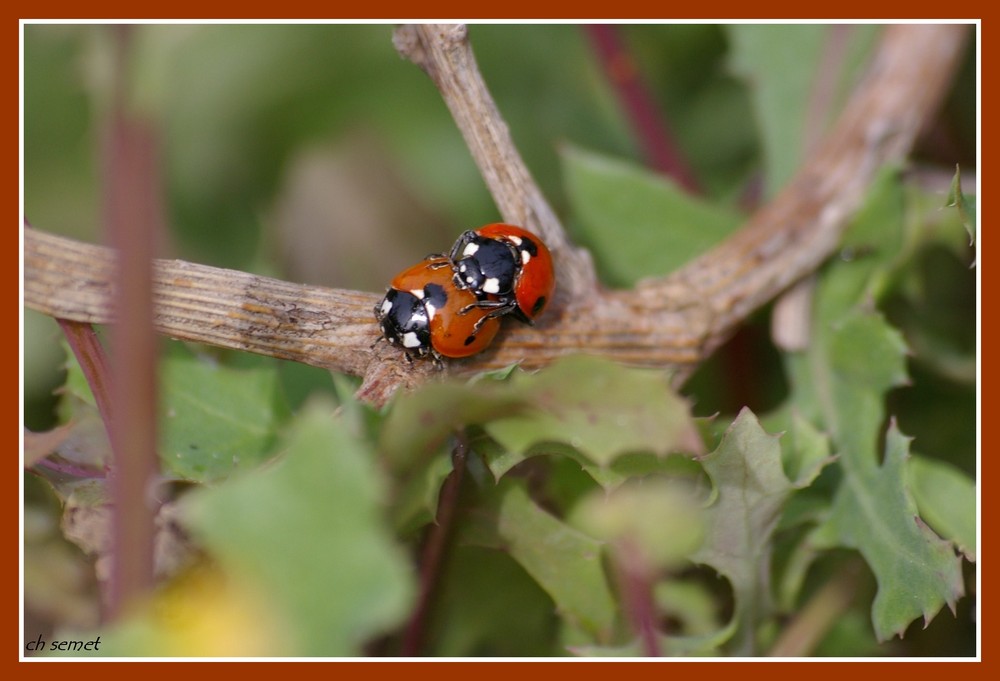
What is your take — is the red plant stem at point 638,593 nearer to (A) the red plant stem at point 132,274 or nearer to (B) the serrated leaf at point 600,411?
(B) the serrated leaf at point 600,411

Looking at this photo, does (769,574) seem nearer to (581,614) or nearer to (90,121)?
(581,614)

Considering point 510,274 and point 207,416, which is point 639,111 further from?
point 207,416

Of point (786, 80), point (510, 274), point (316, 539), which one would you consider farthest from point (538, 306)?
point (786, 80)

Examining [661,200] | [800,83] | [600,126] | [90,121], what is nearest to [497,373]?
[661,200]

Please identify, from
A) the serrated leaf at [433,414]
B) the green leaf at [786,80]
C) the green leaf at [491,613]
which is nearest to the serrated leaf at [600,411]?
the serrated leaf at [433,414]

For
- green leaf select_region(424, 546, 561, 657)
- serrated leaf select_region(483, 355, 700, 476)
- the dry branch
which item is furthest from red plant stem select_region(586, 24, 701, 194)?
serrated leaf select_region(483, 355, 700, 476)
